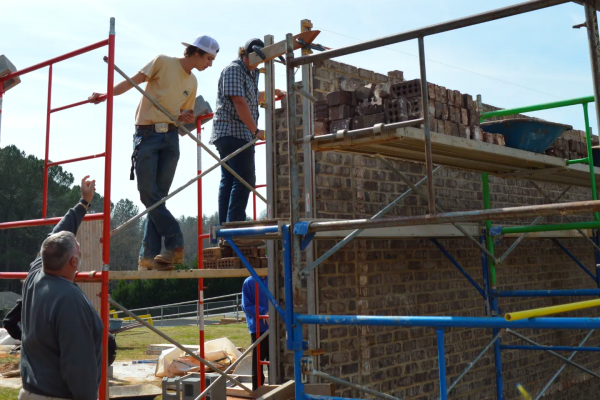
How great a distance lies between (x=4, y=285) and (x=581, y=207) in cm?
5370

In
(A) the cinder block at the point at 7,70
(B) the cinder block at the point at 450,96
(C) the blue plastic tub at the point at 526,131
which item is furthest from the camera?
(C) the blue plastic tub at the point at 526,131

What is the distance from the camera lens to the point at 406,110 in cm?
429

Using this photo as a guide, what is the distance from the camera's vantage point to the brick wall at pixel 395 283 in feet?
19.7

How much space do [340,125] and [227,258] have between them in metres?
2.01

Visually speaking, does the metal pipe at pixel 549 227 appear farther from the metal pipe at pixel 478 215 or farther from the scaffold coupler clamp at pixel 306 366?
the scaffold coupler clamp at pixel 306 366

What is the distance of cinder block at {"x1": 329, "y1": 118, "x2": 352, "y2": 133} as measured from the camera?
4.53 meters

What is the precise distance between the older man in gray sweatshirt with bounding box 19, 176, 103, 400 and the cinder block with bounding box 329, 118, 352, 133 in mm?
1946

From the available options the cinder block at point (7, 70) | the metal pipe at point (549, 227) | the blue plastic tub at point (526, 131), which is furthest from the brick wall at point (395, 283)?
the cinder block at point (7, 70)

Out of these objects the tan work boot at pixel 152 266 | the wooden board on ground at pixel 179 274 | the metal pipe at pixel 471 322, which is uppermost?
the tan work boot at pixel 152 266

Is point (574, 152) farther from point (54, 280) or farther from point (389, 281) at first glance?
point (54, 280)

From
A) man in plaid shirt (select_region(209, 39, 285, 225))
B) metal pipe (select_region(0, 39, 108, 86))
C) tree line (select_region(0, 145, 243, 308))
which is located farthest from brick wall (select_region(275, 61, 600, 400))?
tree line (select_region(0, 145, 243, 308))

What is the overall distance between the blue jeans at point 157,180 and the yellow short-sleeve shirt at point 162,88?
0.14 meters

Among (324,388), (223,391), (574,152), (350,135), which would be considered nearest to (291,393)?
(324,388)

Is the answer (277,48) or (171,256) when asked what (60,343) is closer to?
(171,256)
